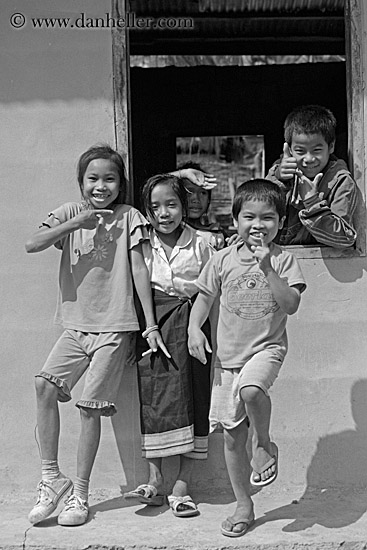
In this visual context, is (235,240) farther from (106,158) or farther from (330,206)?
(106,158)

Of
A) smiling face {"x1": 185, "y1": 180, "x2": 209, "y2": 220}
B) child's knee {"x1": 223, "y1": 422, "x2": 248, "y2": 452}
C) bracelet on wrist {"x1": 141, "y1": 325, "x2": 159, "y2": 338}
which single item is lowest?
child's knee {"x1": 223, "y1": 422, "x2": 248, "y2": 452}

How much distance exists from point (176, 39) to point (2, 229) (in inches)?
117

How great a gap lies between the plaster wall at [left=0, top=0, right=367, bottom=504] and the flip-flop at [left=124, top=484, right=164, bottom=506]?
230 mm

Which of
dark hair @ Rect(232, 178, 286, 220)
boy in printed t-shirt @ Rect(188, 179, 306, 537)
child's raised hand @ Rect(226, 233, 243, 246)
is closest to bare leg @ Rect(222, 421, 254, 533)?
boy in printed t-shirt @ Rect(188, 179, 306, 537)

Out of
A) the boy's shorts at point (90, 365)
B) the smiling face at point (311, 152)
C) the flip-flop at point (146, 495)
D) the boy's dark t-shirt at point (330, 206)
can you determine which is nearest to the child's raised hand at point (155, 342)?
the boy's shorts at point (90, 365)

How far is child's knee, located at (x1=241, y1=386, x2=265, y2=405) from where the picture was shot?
3215 mm

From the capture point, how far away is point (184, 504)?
361cm

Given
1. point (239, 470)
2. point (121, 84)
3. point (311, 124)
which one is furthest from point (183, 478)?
point (121, 84)

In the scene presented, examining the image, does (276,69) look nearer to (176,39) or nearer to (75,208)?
(176,39)

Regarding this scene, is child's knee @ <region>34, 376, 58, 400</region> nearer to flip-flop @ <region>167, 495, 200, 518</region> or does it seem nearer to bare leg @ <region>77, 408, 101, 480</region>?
bare leg @ <region>77, 408, 101, 480</region>

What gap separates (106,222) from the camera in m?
3.69

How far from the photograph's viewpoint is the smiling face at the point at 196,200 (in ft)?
13.3

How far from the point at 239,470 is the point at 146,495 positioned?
19.1 inches

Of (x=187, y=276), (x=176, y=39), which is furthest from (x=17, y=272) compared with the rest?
(x=176, y=39)
